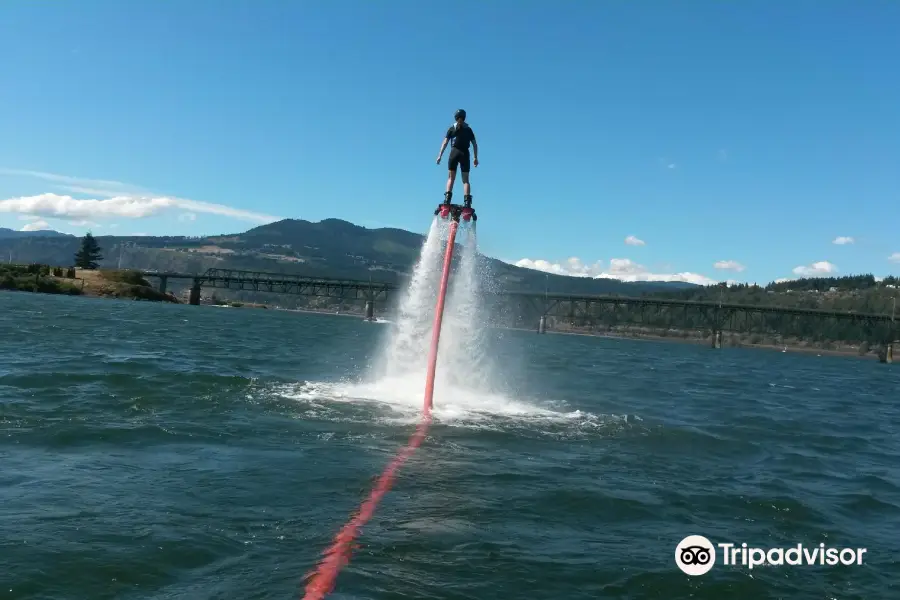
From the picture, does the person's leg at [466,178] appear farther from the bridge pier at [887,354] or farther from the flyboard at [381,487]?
the bridge pier at [887,354]

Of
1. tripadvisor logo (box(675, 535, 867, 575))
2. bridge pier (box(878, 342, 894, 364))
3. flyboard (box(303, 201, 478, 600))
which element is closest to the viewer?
flyboard (box(303, 201, 478, 600))

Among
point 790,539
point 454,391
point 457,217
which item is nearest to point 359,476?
point 790,539

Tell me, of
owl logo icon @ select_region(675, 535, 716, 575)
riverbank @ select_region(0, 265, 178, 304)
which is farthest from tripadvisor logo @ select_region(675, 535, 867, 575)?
riverbank @ select_region(0, 265, 178, 304)

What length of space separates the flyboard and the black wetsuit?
1.03 m

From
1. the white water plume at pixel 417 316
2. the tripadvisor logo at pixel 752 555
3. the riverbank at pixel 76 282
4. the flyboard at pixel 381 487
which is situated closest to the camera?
the flyboard at pixel 381 487

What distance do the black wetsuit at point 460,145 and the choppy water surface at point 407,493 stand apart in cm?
612

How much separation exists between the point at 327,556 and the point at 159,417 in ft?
32.2

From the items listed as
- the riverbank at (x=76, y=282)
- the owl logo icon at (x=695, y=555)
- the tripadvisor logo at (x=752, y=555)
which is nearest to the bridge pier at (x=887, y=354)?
the riverbank at (x=76, y=282)

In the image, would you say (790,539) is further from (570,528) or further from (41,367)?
(41,367)

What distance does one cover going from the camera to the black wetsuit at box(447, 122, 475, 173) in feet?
60.2

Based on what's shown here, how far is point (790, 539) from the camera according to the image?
33.6 feet

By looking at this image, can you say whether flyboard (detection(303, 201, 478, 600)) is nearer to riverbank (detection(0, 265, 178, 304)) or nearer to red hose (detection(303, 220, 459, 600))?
red hose (detection(303, 220, 459, 600))

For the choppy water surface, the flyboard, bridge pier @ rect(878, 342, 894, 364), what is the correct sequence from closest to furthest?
the flyboard
the choppy water surface
bridge pier @ rect(878, 342, 894, 364)

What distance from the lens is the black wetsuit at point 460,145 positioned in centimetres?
1834
